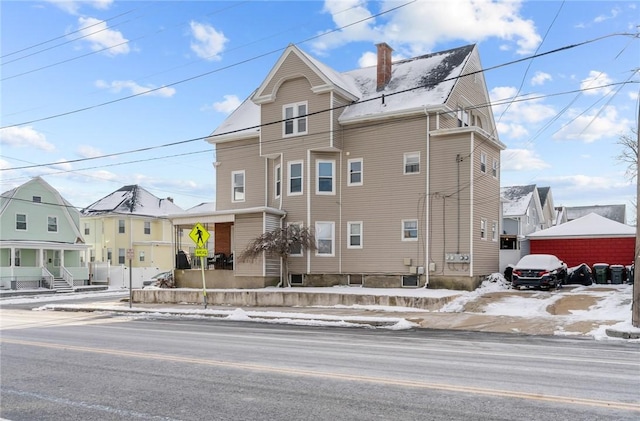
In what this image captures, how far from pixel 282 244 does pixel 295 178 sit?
12.9 feet

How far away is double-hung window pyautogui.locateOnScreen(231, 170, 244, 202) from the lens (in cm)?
3041

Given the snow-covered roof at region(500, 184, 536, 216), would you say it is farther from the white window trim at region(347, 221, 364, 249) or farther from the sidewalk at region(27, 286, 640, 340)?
the sidewalk at region(27, 286, 640, 340)

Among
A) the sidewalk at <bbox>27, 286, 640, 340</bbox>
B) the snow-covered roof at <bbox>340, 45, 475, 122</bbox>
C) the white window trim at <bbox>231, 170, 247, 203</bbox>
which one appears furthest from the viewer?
the white window trim at <bbox>231, 170, 247, 203</bbox>

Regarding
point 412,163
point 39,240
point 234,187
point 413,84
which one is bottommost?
point 39,240

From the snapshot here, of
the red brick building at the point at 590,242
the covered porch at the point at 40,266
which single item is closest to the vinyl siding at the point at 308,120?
the red brick building at the point at 590,242

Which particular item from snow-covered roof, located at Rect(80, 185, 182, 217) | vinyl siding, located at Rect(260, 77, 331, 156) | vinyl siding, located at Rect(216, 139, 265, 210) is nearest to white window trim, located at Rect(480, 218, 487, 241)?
vinyl siding, located at Rect(260, 77, 331, 156)

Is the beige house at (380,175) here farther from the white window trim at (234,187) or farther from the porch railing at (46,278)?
the porch railing at (46,278)

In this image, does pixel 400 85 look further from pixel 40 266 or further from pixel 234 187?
pixel 40 266

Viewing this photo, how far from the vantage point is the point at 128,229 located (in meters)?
52.3

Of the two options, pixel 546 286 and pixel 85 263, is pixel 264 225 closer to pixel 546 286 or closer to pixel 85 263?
pixel 546 286

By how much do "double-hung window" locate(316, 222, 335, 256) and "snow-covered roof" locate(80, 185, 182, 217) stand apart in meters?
30.1

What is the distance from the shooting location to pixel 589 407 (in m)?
6.04

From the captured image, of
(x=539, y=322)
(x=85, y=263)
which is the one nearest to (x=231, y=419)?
(x=539, y=322)

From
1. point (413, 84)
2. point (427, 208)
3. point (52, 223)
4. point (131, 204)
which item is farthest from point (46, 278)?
point (413, 84)
